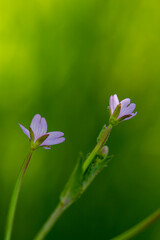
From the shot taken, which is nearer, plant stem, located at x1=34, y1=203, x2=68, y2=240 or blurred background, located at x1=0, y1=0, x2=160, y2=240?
plant stem, located at x1=34, y1=203, x2=68, y2=240

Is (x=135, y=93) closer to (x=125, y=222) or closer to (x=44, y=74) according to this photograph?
(x=44, y=74)

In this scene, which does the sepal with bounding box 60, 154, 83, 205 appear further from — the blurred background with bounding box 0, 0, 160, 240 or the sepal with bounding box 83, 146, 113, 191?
the blurred background with bounding box 0, 0, 160, 240

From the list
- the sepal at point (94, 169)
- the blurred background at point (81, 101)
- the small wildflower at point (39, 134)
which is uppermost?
the small wildflower at point (39, 134)

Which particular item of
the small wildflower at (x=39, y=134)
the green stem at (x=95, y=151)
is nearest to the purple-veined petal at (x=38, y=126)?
the small wildflower at (x=39, y=134)

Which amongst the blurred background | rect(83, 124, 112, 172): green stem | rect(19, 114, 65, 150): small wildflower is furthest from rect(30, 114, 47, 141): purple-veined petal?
the blurred background

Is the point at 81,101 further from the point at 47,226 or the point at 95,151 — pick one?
the point at 47,226

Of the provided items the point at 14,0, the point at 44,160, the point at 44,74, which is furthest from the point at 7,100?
the point at 14,0

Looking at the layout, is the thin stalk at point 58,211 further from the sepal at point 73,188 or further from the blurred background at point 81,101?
the blurred background at point 81,101

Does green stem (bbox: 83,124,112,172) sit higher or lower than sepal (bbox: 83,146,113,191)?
higher
